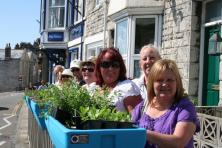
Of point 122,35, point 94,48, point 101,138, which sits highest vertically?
point 122,35

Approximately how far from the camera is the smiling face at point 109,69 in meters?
3.72

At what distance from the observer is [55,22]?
78.9 feet

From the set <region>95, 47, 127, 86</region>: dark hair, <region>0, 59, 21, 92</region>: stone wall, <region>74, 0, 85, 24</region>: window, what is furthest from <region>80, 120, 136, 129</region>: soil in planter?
<region>0, 59, 21, 92</region>: stone wall

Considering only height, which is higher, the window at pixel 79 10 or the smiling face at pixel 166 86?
the window at pixel 79 10

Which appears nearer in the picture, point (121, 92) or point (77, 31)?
point (121, 92)

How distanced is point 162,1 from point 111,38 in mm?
4501

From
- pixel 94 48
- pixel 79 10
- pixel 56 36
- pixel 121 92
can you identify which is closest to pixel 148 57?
pixel 121 92

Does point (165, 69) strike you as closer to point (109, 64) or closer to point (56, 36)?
point (109, 64)

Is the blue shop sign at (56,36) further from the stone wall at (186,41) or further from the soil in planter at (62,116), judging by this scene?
the soil in planter at (62,116)

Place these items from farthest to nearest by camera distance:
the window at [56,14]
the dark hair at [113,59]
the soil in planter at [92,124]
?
the window at [56,14], the dark hair at [113,59], the soil in planter at [92,124]

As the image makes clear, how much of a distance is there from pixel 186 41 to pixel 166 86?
5710 millimetres

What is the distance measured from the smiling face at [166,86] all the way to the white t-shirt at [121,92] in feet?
1.65

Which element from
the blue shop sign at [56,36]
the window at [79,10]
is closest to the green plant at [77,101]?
the window at [79,10]

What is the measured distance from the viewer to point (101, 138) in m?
2.33
